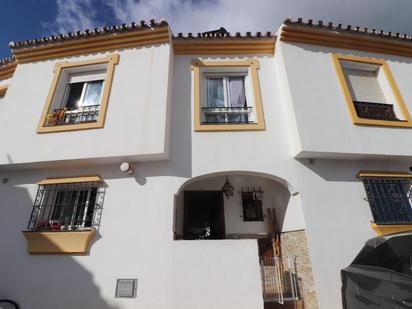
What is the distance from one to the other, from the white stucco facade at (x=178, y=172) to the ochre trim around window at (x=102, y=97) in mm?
161

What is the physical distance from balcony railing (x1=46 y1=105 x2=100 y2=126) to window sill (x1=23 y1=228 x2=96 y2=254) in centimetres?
277

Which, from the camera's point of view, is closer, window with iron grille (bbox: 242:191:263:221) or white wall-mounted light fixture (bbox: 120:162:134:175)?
white wall-mounted light fixture (bbox: 120:162:134:175)

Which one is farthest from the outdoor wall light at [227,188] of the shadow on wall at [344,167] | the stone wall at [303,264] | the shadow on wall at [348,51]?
the shadow on wall at [348,51]

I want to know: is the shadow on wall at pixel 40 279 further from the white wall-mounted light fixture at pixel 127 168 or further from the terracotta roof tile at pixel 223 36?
the terracotta roof tile at pixel 223 36

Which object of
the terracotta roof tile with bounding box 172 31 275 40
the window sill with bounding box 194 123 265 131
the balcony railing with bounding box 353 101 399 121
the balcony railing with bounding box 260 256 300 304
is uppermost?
the terracotta roof tile with bounding box 172 31 275 40

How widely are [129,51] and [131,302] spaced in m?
6.20

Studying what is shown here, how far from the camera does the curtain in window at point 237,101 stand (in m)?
6.16

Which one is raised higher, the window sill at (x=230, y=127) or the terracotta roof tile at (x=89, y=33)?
the terracotta roof tile at (x=89, y=33)

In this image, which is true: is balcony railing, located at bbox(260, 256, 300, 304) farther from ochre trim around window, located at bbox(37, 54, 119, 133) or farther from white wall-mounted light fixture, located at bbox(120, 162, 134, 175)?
ochre trim around window, located at bbox(37, 54, 119, 133)

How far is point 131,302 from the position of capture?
14.2ft

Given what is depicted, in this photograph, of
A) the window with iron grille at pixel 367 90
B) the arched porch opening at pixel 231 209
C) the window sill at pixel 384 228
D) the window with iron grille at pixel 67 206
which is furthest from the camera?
the arched porch opening at pixel 231 209

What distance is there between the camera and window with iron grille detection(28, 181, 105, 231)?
512 cm

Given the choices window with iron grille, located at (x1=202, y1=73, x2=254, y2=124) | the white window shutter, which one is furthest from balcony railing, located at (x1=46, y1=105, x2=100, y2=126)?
the white window shutter

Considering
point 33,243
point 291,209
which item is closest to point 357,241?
point 291,209
